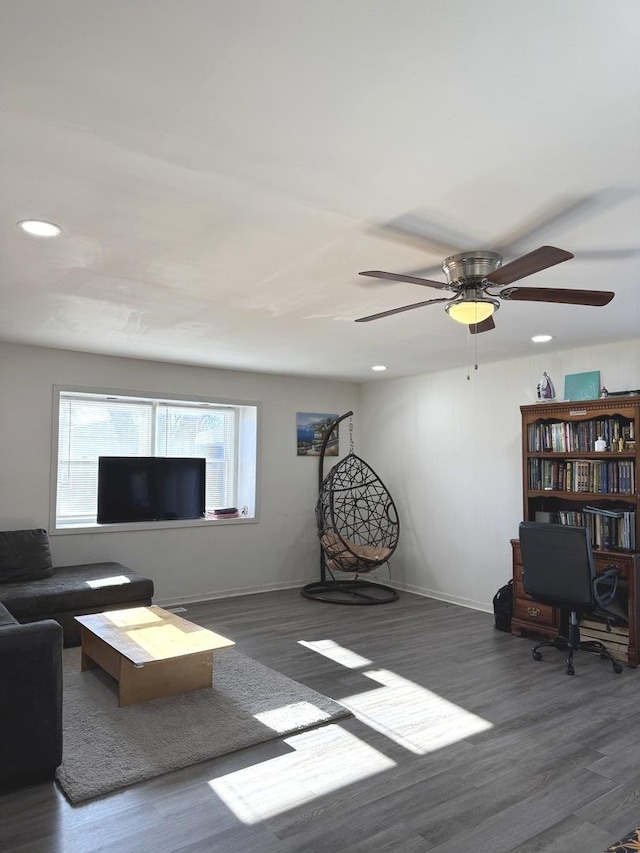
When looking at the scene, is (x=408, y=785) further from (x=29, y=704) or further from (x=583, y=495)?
(x=583, y=495)

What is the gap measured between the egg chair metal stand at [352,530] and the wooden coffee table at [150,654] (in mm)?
2579

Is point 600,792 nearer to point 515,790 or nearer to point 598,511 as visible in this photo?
point 515,790

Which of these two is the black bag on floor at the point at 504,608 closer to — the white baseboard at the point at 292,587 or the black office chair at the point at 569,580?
the black office chair at the point at 569,580

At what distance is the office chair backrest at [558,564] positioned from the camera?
416 centimetres

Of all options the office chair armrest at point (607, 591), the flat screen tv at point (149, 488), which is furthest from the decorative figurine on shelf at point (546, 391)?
the flat screen tv at point (149, 488)

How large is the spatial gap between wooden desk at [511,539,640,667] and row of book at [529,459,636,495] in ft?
1.71

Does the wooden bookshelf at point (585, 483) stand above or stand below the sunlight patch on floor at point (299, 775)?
above

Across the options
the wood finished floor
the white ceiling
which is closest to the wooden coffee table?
the wood finished floor

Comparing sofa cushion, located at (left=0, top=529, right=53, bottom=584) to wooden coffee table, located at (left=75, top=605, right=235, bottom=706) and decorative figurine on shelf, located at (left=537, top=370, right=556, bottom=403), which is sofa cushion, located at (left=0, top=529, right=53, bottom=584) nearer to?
wooden coffee table, located at (left=75, top=605, right=235, bottom=706)

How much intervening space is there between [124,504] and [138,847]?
3887mm

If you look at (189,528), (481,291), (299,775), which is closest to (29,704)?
(299,775)

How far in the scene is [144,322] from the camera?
4.34 meters

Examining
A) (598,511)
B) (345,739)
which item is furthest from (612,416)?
(345,739)

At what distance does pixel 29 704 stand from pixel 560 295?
2.99 meters
